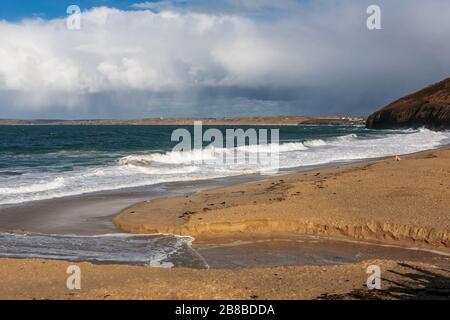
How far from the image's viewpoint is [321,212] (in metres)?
13.0

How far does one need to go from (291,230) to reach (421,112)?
9019cm

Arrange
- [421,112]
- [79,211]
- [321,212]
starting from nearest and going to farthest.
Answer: [321,212]
[79,211]
[421,112]

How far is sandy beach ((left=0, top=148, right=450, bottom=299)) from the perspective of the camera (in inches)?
280

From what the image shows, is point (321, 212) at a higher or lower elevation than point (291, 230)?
higher

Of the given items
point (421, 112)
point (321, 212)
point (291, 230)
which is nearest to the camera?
point (291, 230)

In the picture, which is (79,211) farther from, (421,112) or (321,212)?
(421,112)

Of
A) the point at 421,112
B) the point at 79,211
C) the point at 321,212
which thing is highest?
the point at 421,112

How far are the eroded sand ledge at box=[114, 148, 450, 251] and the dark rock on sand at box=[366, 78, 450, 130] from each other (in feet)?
240

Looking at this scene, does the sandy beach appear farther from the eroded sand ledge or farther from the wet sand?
the wet sand

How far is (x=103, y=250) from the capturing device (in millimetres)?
10664

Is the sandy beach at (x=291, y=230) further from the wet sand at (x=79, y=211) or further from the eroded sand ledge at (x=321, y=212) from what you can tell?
the wet sand at (x=79, y=211)

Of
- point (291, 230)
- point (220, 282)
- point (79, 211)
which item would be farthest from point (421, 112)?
point (220, 282)
